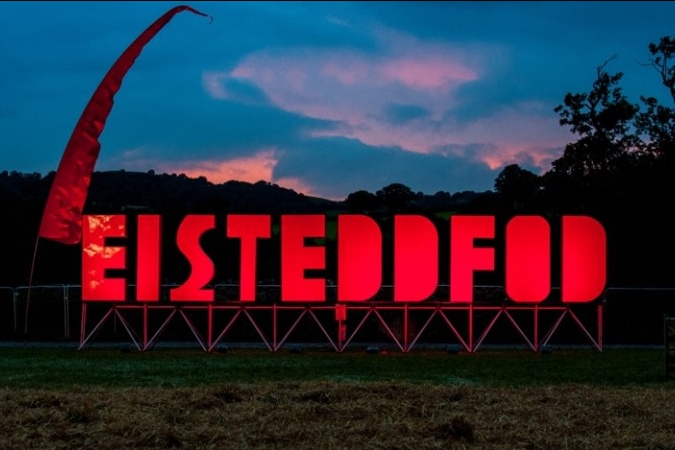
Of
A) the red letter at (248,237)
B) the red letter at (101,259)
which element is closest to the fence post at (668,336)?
the red letter at (248,237)

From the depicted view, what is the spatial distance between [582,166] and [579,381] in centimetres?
2681

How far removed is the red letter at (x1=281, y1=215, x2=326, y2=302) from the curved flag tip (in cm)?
644

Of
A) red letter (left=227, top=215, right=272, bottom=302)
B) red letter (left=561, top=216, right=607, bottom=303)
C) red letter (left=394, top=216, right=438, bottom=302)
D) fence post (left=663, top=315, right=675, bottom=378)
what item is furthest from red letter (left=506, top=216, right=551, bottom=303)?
fence post (left=663, top=315, right=675, bottom=378)

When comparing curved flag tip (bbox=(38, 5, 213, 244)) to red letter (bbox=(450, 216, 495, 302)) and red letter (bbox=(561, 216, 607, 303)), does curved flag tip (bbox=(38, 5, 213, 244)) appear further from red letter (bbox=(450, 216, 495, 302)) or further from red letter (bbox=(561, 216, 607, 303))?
red letter (bbox=(561, 216, 607, 303))

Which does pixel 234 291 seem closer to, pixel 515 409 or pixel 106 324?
pixel 106 324

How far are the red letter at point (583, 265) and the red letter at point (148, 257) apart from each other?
10.2 metres

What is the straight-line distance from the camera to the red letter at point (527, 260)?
29.0m

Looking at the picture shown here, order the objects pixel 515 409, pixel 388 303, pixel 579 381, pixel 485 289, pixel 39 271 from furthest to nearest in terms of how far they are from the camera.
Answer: pixel 39 271
pixel 485 289
pixel 388 303
pixel 579 381
pixel 515 409

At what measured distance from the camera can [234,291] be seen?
116 feet

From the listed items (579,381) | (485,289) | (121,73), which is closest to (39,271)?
(485,289)

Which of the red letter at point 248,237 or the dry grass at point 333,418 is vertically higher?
the red letter at point 248,237

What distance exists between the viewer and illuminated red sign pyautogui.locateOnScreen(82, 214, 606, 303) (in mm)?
29031

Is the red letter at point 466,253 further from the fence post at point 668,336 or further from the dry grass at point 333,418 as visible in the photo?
the dry grass at point 333,418

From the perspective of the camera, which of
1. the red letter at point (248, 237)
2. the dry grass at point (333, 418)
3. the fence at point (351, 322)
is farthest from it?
the fence at point (351, 322)
